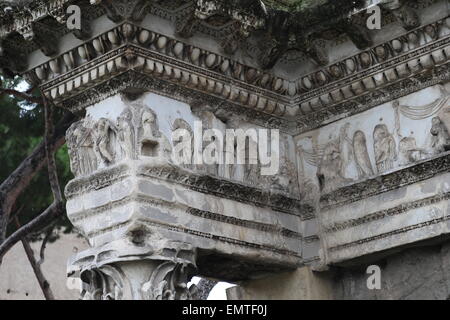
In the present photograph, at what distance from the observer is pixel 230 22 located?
9383 millimetres

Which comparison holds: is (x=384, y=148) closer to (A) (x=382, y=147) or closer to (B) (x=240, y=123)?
(A) (x=382, y=147)

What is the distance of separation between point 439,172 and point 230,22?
2188mm

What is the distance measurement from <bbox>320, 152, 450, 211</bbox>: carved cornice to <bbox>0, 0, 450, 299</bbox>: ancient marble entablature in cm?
1

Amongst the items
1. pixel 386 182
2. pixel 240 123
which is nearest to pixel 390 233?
pixel 386 182

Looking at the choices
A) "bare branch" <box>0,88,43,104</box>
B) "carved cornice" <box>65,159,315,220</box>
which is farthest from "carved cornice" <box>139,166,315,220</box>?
"bare branch" <box>0,88,43,104</box>

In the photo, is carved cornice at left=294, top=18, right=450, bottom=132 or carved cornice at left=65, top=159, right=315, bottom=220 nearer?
carved cornice at left=65, top=159, right=315, bottom=220

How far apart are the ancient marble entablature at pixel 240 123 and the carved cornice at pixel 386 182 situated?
0.04 feet

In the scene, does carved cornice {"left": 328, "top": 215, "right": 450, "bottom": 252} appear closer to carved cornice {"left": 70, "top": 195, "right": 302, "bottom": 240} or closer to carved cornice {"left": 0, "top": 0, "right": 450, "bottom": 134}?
carved cornice {"left": 70, "top": 195, "right": 302, "bottom": 240}

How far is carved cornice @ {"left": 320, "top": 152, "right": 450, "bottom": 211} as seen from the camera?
9.17 meters

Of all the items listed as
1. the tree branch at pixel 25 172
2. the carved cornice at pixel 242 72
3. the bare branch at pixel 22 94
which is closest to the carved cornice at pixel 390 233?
the carved cornice at pixel 242 72
